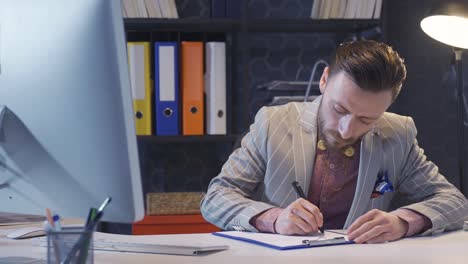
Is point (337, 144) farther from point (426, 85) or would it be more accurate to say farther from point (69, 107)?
point (426, 85)

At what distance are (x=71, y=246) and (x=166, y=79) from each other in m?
1.91

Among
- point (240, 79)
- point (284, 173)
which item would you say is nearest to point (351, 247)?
point (284, 173)

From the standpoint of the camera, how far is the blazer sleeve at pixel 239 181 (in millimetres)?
1774

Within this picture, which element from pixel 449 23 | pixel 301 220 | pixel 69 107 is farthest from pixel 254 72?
pixel 69 107

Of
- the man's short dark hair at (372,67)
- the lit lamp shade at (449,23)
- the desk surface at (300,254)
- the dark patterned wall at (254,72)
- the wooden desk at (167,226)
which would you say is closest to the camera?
the desk surface at (300,254)

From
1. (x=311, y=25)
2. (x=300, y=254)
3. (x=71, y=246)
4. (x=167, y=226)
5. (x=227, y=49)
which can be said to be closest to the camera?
(x=71, y=246)

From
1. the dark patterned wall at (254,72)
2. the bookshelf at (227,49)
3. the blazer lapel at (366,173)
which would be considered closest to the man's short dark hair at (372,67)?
the blazer lapel at (366,173)

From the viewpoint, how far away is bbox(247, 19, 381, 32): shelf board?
9.68 feet

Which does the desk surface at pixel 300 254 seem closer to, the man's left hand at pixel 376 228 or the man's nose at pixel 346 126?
the man's left hand at pixel 376 228

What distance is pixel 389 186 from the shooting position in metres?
1.86

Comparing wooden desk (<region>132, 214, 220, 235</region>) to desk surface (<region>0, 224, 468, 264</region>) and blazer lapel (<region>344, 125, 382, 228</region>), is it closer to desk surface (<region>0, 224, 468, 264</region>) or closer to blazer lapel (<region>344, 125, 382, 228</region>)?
blazer lapel (<region>344, 125, 382, 228</region>)

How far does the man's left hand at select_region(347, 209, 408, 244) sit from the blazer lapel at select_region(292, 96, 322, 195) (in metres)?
0.28

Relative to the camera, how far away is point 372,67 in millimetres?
1704

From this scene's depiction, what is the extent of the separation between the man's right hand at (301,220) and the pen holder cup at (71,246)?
26.8 inches
